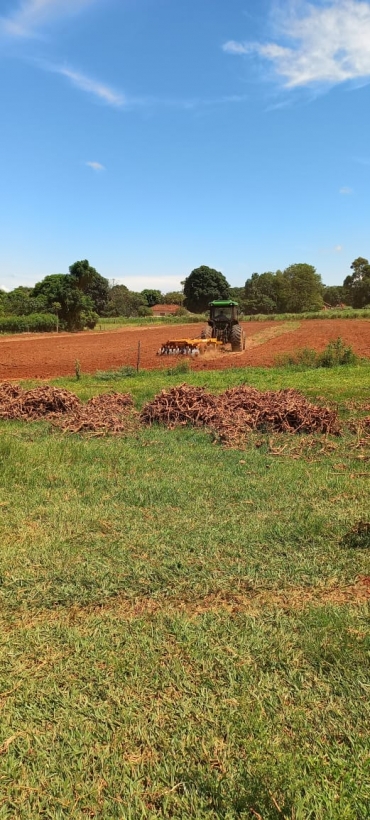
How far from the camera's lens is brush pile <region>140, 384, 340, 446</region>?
8430 millimetres

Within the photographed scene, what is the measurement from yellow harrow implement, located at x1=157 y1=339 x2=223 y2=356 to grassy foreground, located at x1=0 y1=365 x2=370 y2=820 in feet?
51.7

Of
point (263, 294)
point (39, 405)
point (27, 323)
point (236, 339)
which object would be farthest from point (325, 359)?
point (263, 294)

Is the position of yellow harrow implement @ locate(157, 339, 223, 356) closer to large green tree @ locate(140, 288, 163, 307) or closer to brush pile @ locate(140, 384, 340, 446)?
brush pile @ locate(140, 384, 340, 446)

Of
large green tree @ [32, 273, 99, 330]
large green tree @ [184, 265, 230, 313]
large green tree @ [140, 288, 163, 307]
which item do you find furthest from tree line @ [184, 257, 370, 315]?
large green tree @ [32, 273, 99, 330]

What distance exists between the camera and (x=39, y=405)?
387 inches

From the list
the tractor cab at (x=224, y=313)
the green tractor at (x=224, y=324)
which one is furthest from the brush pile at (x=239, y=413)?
the tractor cab at (x=224, y=313)

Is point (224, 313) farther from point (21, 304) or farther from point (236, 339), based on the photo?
point (21, 304)

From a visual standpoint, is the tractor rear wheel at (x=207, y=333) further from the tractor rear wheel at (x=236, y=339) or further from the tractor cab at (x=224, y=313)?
the tractor rear wheel at (x=236, y=339)

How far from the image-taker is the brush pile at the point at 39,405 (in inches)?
379

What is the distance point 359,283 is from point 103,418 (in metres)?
111

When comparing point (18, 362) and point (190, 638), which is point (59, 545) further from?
point (18, 362)

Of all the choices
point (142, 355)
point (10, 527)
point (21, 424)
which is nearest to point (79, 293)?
point (142, 355)

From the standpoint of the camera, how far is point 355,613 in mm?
3342

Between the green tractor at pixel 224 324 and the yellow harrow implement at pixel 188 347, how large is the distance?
1819 millimetres
